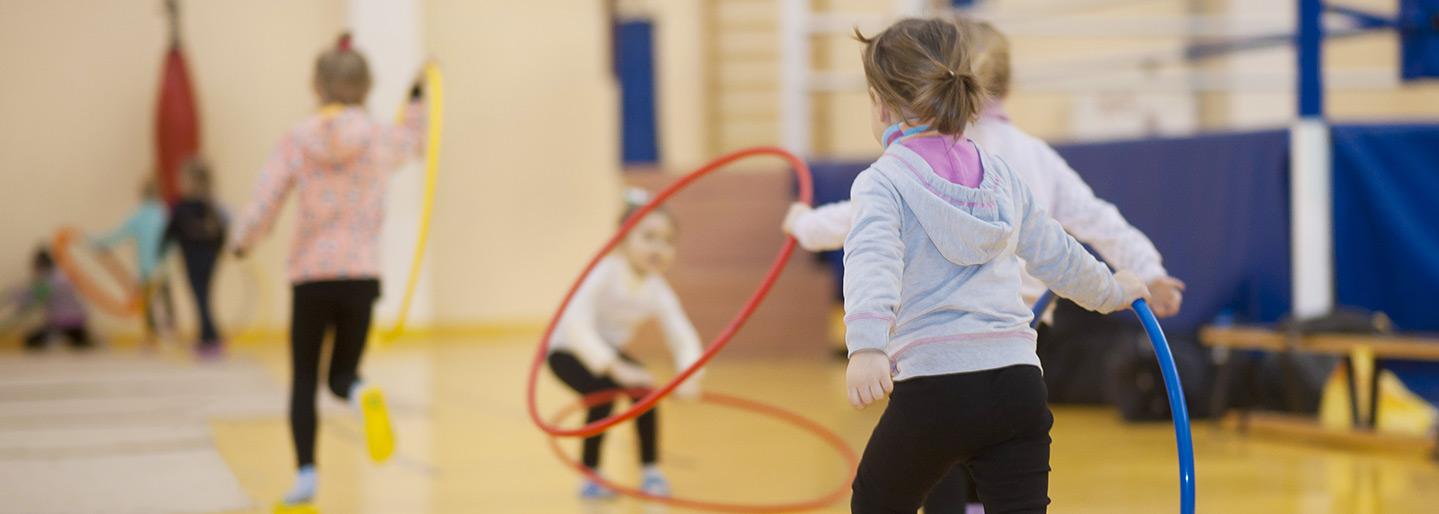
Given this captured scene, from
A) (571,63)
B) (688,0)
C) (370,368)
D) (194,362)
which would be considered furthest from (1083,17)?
(194,362)

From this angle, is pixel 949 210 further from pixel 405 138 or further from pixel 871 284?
pixel 405 138

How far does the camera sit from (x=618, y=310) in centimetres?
457

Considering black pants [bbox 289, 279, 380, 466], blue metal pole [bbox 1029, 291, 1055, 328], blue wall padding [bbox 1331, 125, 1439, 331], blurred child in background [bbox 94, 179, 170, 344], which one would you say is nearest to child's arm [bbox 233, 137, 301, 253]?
black pants [bbox 289, 279, 380, 466]

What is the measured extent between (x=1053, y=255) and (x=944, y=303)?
0.76ft

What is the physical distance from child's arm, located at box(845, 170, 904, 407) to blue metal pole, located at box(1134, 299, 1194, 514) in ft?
1.97

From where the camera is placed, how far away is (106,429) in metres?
5.91

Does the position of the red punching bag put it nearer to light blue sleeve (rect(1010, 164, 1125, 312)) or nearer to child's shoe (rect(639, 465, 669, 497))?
child's shoe (rect(639, 465, 669, 497))

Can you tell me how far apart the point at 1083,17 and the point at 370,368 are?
5.90 m

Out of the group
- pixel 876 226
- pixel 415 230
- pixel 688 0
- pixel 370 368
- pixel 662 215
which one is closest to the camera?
pixel 876 226

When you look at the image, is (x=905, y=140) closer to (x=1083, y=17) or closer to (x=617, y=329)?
(x=617, y=329)

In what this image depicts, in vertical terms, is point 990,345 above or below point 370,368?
above

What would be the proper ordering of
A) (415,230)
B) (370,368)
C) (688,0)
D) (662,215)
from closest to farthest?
(662,215) < (370,368) < (415,230) < (688,0)

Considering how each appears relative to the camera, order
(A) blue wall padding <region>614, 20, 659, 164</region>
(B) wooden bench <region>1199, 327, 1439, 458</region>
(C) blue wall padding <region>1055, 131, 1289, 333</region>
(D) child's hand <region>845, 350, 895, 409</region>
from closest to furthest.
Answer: (D) child's hand <region>845, 350, 895, 409</region>
(B) wooden bench <region>1199, 327, 1439, 458</region>
(C) blue wall padding <region>1055, 131, 1289, 333</region>
(A) blue wall padding <region>614, 20, 659, 164</region>

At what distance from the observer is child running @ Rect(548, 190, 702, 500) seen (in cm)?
443
